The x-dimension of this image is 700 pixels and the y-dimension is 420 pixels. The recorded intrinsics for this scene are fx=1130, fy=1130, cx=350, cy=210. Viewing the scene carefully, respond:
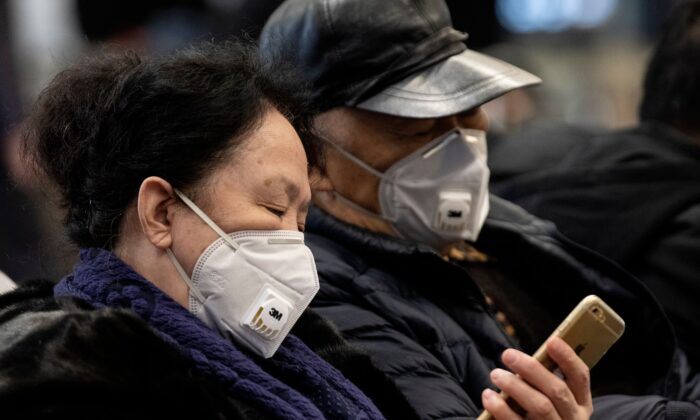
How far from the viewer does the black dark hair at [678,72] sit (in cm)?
373

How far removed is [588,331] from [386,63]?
36.3 inches

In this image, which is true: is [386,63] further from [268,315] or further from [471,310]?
[268,315]

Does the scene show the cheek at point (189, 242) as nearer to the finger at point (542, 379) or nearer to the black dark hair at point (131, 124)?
the black dark hair at point (131, 124)

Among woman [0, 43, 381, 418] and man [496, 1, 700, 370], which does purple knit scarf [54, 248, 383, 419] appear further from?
man [496, 1, 700, 370]

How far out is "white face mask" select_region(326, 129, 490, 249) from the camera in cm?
278

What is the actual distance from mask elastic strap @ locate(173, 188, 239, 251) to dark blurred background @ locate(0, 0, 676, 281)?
359 mm

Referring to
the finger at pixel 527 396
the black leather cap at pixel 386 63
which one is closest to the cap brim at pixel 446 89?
the black leather cap at pixel 386 63

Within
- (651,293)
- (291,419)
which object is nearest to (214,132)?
→ (291,419)

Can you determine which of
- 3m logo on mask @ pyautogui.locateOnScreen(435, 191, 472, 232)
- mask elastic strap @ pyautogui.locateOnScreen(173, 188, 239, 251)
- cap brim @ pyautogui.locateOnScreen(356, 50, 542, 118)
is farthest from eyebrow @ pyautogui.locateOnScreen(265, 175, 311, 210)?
3m logo on mask @ pyautogui.locateOnScreen(435, 191, 472, 232)

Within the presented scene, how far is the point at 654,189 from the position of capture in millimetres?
3420

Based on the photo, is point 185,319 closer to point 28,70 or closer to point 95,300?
point 95,300

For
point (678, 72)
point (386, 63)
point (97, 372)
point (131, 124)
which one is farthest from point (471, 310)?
point (678, 72)

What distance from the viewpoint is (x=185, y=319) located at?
6.27 feet

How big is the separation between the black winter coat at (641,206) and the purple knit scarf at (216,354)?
144 cm
